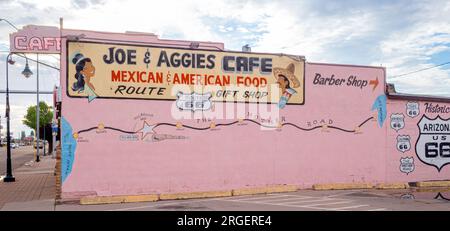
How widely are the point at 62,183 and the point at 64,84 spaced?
3080 millimetres

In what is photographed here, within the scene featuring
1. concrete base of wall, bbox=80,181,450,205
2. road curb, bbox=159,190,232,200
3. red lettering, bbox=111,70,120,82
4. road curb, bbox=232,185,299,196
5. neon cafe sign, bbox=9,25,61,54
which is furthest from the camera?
road curb, bbox=232,185,299,196

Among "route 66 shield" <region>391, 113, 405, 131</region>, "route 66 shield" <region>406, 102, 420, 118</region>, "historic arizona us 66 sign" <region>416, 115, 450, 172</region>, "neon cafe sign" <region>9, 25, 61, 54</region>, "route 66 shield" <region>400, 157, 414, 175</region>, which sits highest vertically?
"neon cafe sign" <region>9, 25, 61, 54</region>

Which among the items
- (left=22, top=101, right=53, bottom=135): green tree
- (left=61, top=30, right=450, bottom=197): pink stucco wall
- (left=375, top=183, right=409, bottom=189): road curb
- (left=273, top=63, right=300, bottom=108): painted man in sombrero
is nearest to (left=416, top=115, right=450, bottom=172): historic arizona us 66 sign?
(left=61, top=30, right=450, bottom=197): pink stucco wall

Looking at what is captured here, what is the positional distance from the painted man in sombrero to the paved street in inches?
134

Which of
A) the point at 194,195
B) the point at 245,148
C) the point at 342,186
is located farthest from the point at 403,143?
the point at 194,195

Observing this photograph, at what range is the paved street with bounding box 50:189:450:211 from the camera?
13.8 meters

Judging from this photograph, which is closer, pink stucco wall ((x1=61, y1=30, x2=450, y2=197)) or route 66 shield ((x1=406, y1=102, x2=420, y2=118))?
pink stucco wall ((x1=61, y1=30, x2=450, y2=197))

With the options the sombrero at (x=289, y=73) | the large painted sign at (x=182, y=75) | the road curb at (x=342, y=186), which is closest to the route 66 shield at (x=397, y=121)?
the road curb at (x=342, y=186)

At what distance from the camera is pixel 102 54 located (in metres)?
15.9

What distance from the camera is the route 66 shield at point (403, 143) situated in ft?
65.3

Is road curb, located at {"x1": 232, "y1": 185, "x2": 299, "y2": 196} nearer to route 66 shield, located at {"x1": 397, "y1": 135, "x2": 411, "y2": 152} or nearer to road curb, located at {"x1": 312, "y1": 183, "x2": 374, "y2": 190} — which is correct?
road curb, located at {"x1": 312, "y1": 183, "x2": 374, "y2": 190}

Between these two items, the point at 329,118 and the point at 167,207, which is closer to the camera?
the point at 167,207
